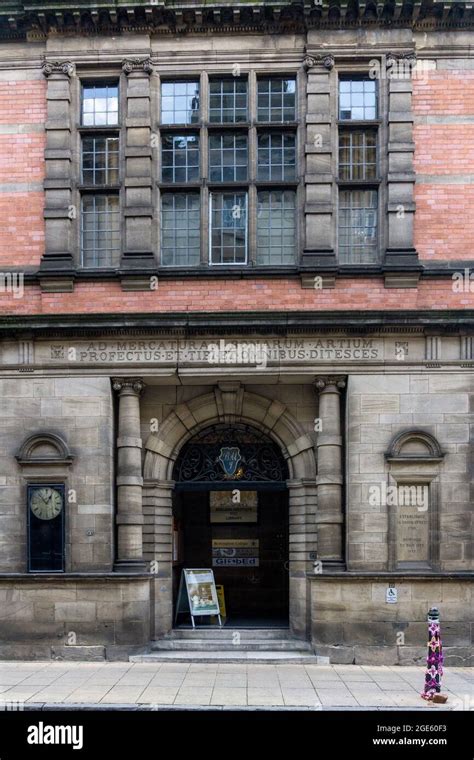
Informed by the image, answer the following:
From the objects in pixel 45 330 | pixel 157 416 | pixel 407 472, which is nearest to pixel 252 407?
pixel 157 416

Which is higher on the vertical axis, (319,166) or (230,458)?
(319,166)

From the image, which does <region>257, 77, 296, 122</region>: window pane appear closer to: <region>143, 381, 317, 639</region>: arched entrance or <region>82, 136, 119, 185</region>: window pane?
<region>82, 136, 119, 185</region>: window pane

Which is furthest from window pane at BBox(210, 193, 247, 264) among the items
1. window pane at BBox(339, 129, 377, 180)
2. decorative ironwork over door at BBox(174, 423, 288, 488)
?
decorative ironwork over door at BBox(174, 423, 288, 488)

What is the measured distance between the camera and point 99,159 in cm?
1633

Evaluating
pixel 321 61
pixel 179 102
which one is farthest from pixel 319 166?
pixel 179 102

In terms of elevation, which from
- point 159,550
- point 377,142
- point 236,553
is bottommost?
point 236,553

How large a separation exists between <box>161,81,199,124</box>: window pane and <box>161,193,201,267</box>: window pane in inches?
58.6

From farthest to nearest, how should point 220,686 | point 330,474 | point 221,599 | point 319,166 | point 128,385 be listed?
point 221,599, point 319,166, point 128,385, point 330,474, point 220,686

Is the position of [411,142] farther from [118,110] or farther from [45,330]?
[45,330]

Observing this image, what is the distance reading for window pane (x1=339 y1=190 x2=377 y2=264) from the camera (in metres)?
16.0

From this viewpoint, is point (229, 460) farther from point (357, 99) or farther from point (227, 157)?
point (357, 99)

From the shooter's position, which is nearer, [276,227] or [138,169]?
[138,169]

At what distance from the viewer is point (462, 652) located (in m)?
14.7

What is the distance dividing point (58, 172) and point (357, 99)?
235 inches
